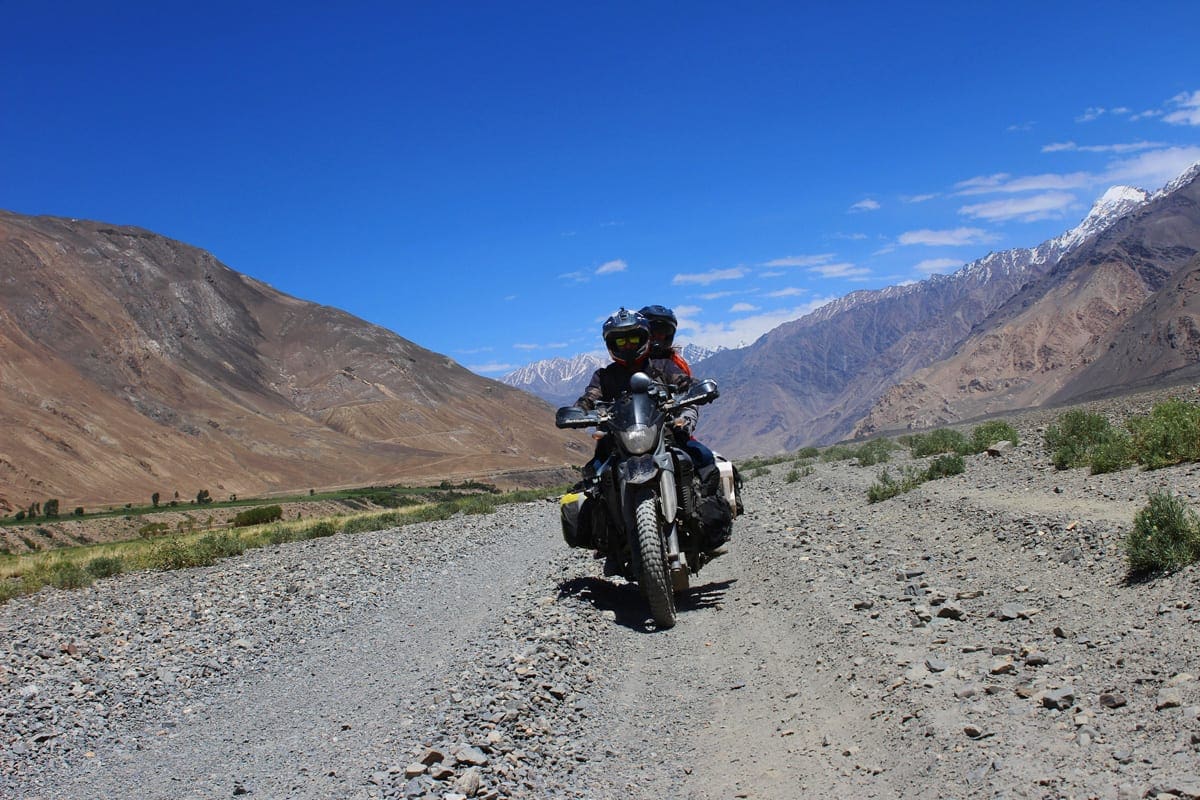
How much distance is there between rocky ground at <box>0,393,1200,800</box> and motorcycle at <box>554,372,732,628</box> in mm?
582

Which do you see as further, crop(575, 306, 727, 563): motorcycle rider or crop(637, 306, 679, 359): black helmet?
crop(637, 306, 679, 359): black helmet

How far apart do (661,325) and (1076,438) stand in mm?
11345

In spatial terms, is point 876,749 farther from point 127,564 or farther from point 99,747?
point 127,564

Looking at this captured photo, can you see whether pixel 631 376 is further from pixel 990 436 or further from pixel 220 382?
pixel 220 382

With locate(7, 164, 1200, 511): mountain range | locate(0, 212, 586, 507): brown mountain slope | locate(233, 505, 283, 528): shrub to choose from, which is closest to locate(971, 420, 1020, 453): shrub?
locate(233, 505, 283, 528): shrub

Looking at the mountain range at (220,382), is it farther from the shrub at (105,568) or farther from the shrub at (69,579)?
the shrub at (69,579)

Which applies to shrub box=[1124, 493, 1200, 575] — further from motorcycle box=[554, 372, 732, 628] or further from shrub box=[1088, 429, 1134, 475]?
shrub box=[1088, 429, 1134, 475]

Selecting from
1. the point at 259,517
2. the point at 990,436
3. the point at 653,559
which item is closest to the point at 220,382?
the point at 259,517

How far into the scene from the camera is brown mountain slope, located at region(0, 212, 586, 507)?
9644cm

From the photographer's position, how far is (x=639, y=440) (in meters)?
8.77

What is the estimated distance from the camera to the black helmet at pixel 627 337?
9.89 meters

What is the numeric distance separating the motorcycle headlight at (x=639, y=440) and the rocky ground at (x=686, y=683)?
1696mm

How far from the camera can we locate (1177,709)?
4.62 meters

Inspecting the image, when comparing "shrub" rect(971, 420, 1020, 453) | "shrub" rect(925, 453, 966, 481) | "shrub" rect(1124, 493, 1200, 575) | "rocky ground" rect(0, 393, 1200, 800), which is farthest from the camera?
"shrub" rect(971, 420, 1020, 453)
